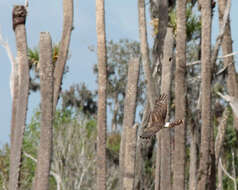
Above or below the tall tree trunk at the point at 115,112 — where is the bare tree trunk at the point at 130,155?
below

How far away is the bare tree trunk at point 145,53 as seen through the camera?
10922 millimetres

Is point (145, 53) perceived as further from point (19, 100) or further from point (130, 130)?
point (19, 100)

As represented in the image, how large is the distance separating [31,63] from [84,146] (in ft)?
30.9

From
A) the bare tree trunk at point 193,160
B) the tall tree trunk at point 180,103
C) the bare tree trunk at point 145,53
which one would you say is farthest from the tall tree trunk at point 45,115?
the bare tree trunk at point 193,160

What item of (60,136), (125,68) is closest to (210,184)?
(60,136)

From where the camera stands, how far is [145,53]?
11.2 meters

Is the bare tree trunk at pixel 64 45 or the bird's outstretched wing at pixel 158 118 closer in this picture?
the bird's outstretched wing at pixel 158 118

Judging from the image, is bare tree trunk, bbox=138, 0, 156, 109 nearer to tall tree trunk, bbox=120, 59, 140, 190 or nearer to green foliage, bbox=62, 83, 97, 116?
tall tree trunk, bbox=120, 59, 140, 190

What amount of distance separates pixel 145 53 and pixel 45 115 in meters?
2.96

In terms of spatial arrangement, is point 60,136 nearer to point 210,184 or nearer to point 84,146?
point 84,146

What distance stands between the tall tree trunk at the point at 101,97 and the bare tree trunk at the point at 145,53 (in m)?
0.78

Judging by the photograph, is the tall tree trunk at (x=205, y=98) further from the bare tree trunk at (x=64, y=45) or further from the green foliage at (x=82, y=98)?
the green foliage at (x=82, y=98)

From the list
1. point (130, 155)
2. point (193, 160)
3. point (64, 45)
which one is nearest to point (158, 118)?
point (130, 155)

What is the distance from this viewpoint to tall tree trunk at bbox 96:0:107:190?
10.0m
